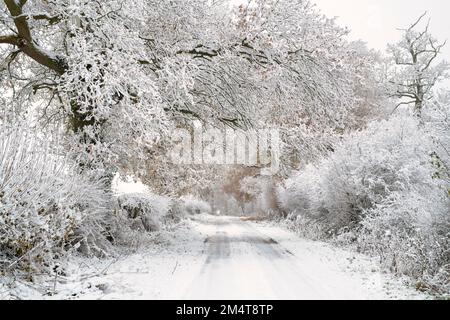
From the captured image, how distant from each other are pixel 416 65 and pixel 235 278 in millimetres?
22581

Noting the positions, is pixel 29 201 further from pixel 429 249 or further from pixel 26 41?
pixel 429 249

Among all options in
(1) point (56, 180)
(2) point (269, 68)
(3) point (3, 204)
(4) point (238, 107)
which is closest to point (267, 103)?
(4) point (238, 107)

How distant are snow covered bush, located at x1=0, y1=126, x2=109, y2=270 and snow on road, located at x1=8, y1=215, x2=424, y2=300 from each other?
850 mm

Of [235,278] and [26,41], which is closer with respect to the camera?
[235,278]

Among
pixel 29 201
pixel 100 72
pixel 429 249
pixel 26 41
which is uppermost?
pixel 26 41

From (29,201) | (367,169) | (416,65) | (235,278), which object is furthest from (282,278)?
(416,65)

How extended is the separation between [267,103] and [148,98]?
5.00 m

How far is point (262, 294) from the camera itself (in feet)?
21.8

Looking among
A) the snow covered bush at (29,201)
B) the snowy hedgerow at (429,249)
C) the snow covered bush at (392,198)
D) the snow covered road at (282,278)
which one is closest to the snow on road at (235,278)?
A: the snow covered road at (282,278)

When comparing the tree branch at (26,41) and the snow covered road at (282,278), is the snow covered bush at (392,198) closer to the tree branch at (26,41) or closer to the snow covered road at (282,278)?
the snow covered road at (282,278)

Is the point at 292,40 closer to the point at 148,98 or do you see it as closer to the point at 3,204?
the point at 148,98

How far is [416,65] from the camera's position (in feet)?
84.2

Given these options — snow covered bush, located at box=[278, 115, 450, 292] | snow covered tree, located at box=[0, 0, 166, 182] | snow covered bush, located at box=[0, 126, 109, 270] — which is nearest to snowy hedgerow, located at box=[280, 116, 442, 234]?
snow covered bush, located at box=[278, 115, 450, 292]

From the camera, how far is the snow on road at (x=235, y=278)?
22.0 ft
